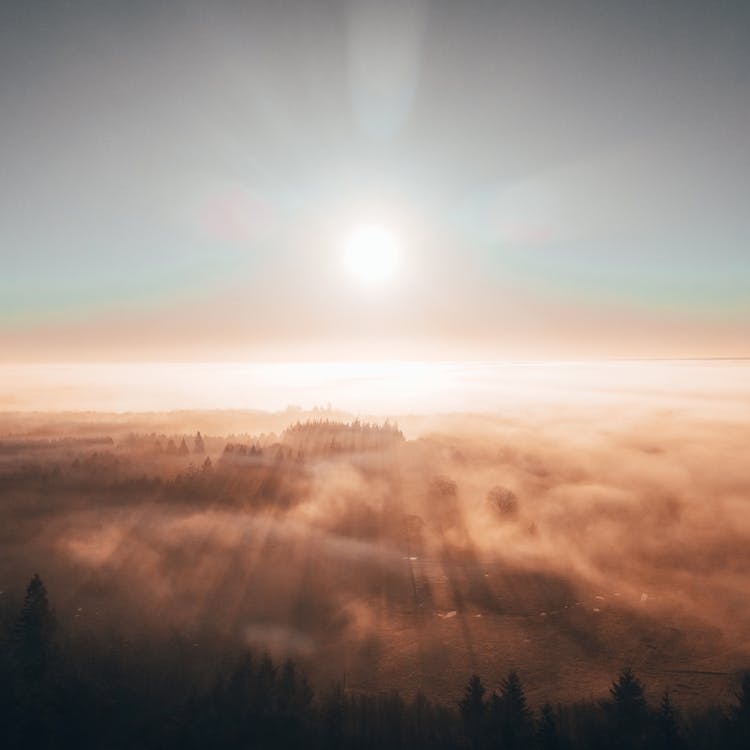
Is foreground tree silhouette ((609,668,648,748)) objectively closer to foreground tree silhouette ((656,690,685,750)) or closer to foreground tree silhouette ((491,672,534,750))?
foreground tree silhouette ((656,690,685,750))

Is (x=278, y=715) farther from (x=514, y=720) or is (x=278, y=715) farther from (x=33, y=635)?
(x=33, y=635)

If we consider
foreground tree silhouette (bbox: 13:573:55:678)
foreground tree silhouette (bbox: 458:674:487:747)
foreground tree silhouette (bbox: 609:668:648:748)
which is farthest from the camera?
foreground tree silhouette (bbox: 13:573:55:678)

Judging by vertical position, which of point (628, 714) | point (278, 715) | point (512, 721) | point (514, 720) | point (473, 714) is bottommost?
point (628, 714)

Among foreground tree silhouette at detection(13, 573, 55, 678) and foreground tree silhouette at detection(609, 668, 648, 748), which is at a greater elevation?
foreground tree silhouette at detection(13, 573, 55, 678)

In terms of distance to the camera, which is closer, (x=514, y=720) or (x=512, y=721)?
(x=512, y=721)

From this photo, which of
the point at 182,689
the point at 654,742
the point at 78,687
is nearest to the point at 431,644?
the point at 654,742

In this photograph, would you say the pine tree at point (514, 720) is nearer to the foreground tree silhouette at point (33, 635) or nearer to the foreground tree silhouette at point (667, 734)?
the foreground tree silhouette at point (667, 734)

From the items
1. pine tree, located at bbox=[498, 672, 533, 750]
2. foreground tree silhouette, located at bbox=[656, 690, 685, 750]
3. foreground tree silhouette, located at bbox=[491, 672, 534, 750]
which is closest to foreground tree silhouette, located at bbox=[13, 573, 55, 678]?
foreground tree silhouette, located at bbox=[491, 672, 534, 750]

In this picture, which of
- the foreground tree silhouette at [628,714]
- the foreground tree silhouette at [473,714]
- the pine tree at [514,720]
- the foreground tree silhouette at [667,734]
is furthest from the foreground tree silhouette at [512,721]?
the foreground tree silhouette at [667,734]

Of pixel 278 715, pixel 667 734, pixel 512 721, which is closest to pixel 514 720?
pixel 512 721

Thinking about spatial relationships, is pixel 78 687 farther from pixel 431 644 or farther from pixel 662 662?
pixel 662 662
